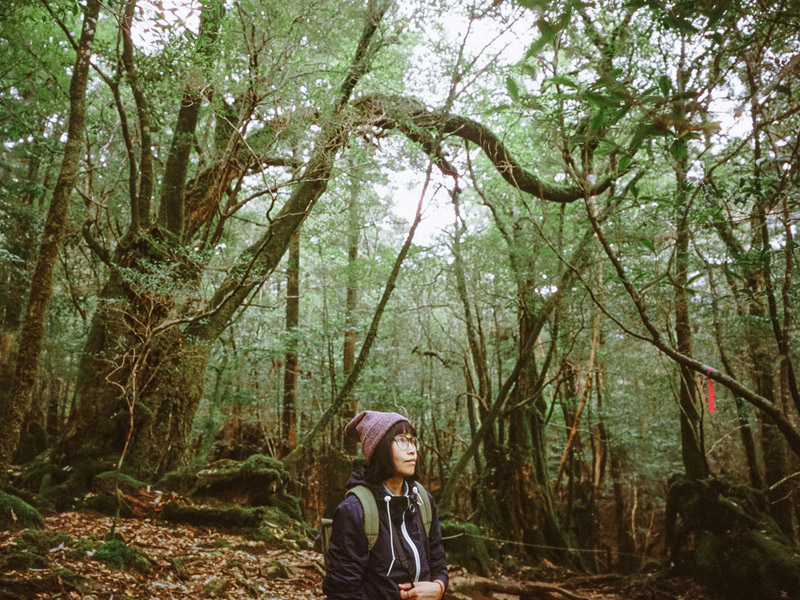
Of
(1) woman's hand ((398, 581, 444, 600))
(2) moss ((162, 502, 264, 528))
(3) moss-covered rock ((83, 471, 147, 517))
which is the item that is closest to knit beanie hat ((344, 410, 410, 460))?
(1) woman's hand ((398, 581, 444, 600))

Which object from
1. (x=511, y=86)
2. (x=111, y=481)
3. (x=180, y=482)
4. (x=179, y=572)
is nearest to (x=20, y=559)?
(x=179, y=572)

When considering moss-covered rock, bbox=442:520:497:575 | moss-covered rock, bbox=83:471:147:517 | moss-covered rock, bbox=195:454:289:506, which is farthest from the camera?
moss-covered rock, bbox=442:520:497:575

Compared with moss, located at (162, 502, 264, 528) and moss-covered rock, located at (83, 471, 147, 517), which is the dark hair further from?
moss, located at (162, 502, 264, 528)

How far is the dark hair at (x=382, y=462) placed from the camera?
2420mm

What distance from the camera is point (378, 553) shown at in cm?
229

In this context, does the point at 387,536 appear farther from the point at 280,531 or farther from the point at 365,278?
the point at 365,278

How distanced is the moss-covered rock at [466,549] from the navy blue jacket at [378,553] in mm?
6218

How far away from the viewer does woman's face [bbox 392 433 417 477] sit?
243 cm

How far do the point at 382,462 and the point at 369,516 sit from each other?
9.7 inches

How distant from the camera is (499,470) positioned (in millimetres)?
10930

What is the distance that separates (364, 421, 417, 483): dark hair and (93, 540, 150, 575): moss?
11.8ft

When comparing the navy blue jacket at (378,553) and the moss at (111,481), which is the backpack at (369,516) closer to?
Result: the navy blue jacket at (378,553)

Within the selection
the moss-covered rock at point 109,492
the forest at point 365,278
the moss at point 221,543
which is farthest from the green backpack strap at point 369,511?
the moss-covered rock at point 109,492

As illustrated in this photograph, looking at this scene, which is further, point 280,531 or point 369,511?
point 280,531
